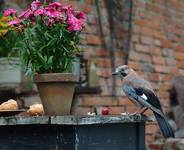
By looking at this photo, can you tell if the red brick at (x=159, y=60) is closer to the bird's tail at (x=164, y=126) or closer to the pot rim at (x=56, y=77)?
the bird's tail at (x=164, y=126)

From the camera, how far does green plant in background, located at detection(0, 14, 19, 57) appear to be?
13.8 ft

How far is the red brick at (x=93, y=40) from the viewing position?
5.16m

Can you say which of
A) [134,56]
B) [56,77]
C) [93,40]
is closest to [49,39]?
[56,77]

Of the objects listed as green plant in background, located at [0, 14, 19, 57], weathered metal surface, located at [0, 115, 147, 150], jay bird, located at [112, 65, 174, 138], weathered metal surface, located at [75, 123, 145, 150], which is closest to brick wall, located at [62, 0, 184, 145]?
green plant in background, located at [0, 14, 19, 57]

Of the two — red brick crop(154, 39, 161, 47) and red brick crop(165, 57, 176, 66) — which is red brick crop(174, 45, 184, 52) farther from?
red brick crop(154, 39, 161, 47)

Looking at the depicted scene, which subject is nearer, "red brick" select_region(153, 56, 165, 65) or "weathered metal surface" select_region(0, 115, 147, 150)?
"weathered metal surface" select_region(0, 115, 147, 150)

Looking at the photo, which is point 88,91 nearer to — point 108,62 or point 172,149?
point 108,62

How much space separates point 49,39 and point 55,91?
25cm

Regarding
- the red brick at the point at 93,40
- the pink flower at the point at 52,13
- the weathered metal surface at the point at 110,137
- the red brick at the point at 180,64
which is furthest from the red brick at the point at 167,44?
the pink flower at the point at 52,13

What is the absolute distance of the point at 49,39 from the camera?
274cm

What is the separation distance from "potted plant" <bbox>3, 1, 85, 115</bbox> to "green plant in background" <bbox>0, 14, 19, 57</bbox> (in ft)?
4.60

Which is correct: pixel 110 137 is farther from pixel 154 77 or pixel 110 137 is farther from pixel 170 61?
pixel 170 61

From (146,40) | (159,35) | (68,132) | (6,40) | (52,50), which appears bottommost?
(68,132)

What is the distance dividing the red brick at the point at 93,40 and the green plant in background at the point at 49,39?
7.74 ft
